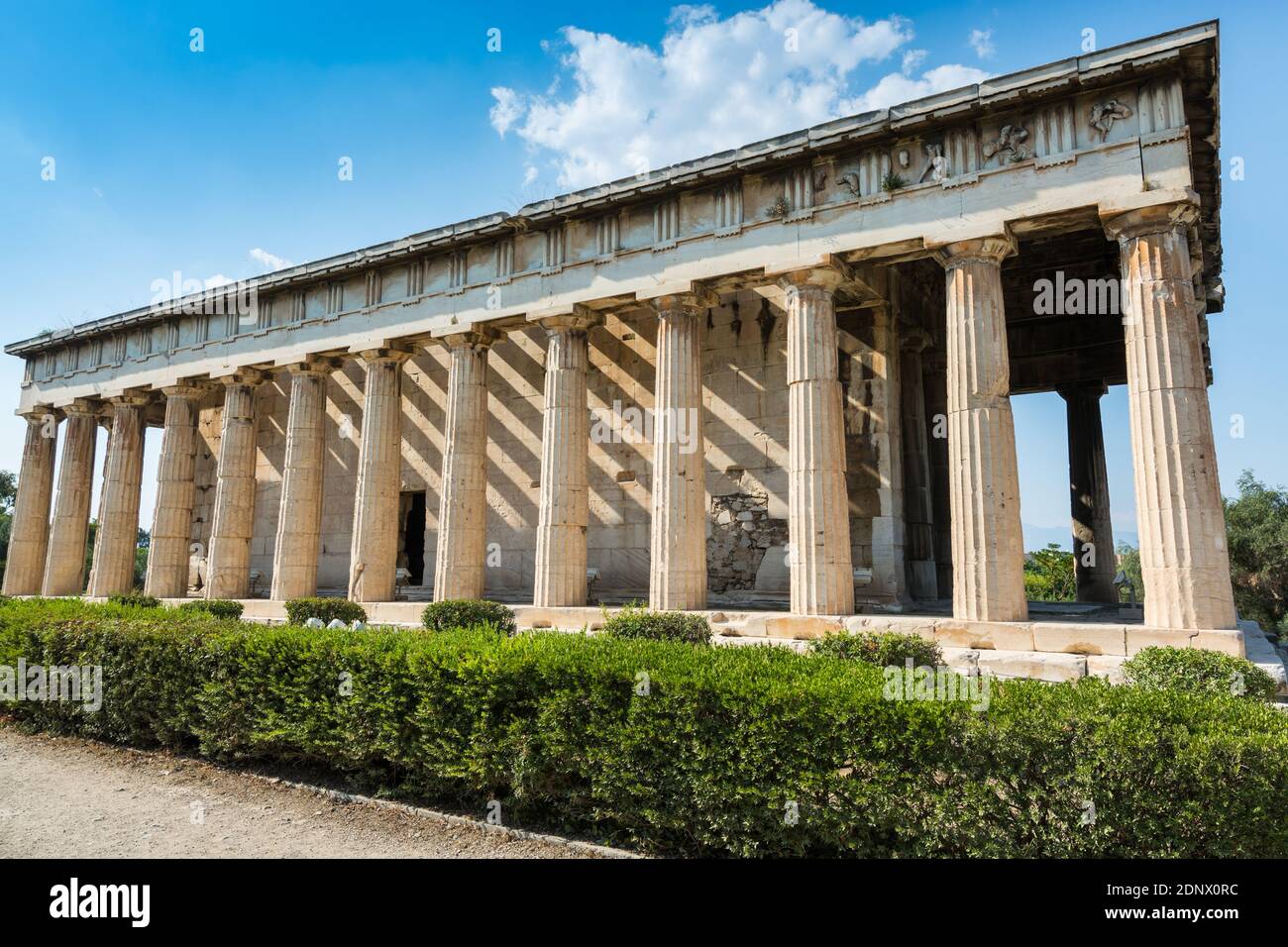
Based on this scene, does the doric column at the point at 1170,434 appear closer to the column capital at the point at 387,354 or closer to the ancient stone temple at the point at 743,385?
the ancient stone temple at the point at 743,385

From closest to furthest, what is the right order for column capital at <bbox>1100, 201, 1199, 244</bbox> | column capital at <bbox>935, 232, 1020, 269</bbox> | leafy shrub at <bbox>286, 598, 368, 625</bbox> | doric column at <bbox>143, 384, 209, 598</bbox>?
column capital at <bbox>1100, 201, 1199, 244</bbox>
column capital at <bbox>935, 232, 1020, 269</bbox>
leafy shrub at <bbox>286, 598, 368, 625</bbox>
doric column at <bbox>143, 384, 209, 598</bbox>

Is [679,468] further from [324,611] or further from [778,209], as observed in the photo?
[324,611]

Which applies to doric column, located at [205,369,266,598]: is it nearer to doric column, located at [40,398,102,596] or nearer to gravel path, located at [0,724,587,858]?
doric column, located at [40,398,102,596]

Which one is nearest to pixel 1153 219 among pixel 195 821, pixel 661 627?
pixel 661 627

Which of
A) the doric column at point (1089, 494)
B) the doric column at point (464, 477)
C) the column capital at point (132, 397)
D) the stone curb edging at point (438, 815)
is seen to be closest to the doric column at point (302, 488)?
the doric column at point (464, 477)

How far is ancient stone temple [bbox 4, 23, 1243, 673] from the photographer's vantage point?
1117cm

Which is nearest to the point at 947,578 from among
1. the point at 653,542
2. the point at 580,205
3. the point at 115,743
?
the point at 653,542

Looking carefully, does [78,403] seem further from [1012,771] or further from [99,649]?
[1012,771]

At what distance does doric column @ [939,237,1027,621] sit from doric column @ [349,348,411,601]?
11.8m

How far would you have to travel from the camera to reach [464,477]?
54.5 feet

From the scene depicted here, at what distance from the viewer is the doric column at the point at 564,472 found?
1516cm

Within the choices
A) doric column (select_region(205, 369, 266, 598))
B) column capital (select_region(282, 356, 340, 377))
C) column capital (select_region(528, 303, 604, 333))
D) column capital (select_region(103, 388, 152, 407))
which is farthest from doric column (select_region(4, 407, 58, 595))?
column capital (select_region(528, 303, 604, 333))

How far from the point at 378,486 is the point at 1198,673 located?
15.1m
